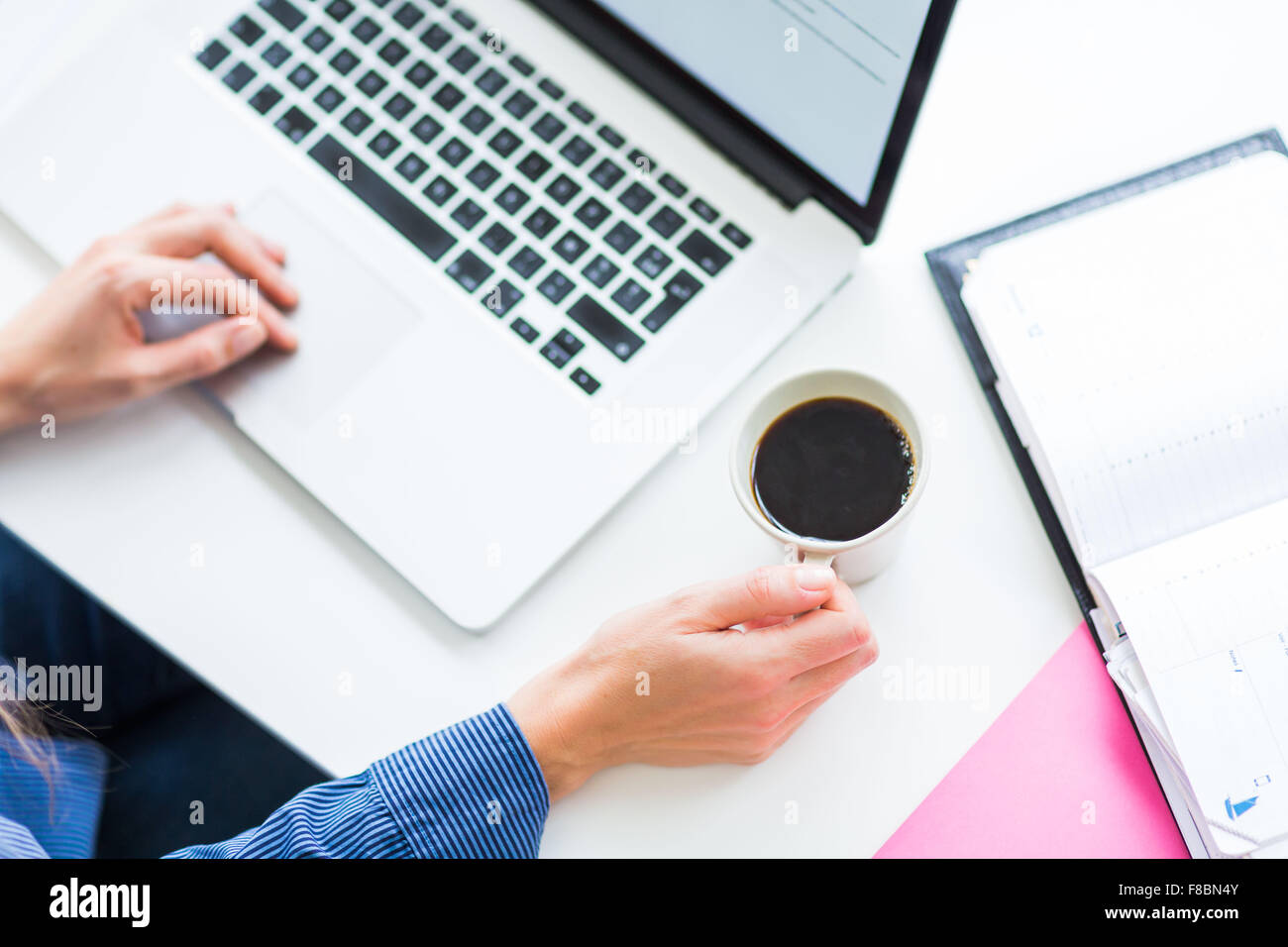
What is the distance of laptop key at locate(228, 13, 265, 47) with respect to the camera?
857mm

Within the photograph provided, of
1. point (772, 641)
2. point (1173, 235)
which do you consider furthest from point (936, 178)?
point (772, 641)

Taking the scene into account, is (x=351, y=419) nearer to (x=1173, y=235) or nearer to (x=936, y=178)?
(x=936, y=178)

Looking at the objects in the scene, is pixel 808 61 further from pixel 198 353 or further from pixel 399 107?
pixel 198 353

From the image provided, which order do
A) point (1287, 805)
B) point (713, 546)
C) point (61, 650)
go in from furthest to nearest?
point (61, 650)
point (713, 546)
point (1287, 805)

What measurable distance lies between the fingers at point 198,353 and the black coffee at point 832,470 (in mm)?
380

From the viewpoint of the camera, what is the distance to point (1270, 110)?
82 centimetres

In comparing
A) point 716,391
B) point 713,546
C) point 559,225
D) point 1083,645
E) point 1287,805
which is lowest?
point 1287,805

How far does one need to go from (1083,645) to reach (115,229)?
78 cm

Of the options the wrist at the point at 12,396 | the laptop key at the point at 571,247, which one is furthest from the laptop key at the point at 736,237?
the wrist at the point at 12,396

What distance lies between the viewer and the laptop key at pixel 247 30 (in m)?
0.86

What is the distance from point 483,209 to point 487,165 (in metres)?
0.04

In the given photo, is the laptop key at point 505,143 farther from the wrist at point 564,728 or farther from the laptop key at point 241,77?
the wrist at point 564,728

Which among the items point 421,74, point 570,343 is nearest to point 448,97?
point 421,74

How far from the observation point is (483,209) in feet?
2.64
